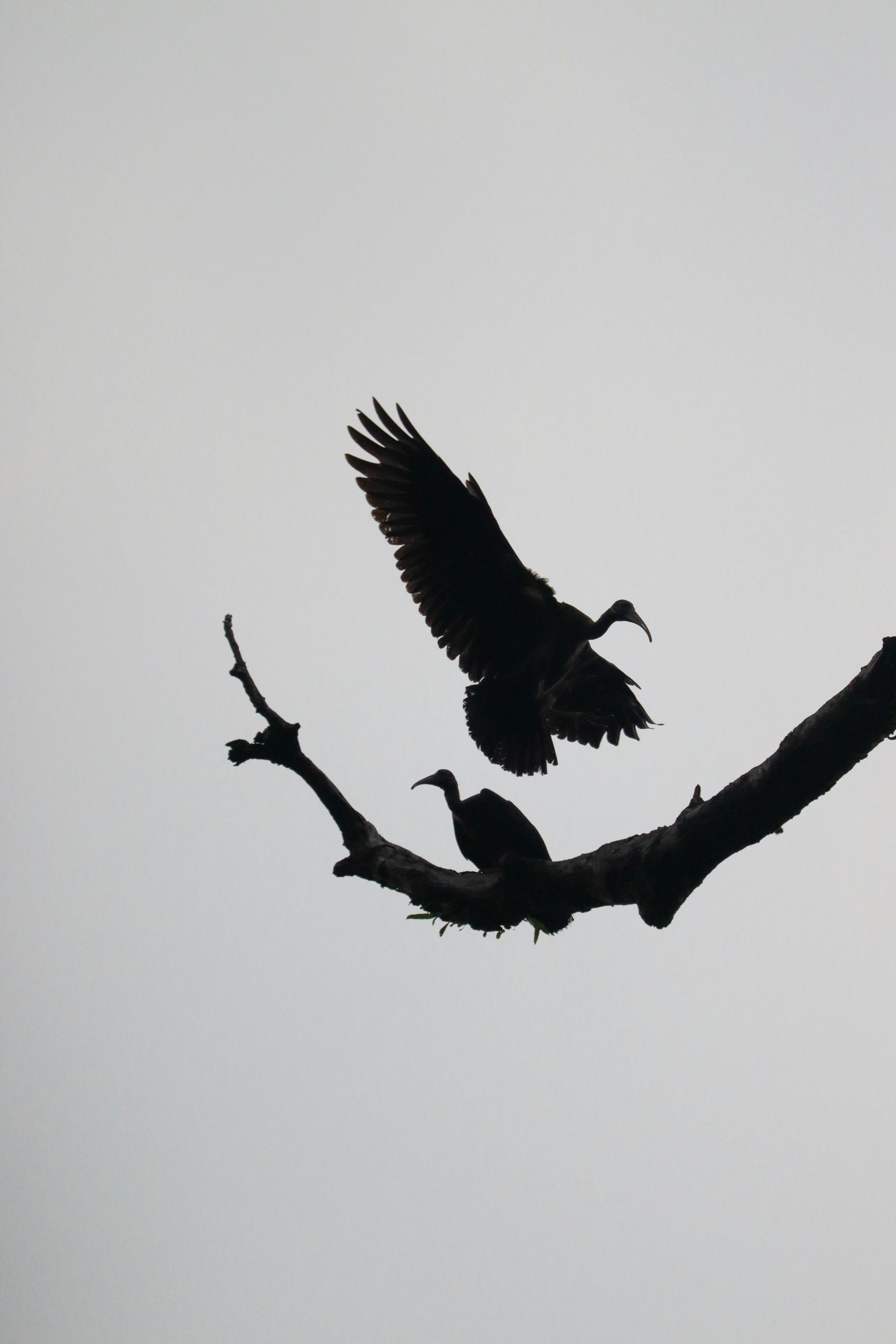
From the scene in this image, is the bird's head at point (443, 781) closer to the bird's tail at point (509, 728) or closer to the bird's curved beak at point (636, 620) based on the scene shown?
the bird's tail at point (509, 728)

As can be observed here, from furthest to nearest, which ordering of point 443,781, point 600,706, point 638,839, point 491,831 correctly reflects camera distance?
1. point 600,706
2. point 443,781
3. point 491,831
4. point 638,839

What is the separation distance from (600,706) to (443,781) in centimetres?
171

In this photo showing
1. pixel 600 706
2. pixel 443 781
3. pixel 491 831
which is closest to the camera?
pixel 491 831

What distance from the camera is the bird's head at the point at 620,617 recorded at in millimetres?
6930

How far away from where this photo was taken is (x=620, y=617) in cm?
698

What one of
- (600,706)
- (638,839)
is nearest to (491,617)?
(600,706)

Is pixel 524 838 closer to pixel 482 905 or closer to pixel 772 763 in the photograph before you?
pixel 482 905

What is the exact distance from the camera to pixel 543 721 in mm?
6637

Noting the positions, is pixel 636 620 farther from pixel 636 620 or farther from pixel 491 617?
pixel 491 617

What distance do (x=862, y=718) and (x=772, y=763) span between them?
29cm

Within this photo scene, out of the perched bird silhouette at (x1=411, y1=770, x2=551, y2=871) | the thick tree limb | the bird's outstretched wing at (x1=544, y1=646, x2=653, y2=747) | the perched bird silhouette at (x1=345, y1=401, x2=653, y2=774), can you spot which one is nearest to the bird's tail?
the perched bird silhouette at (x1=345, y1=401, x2=653, y2=774)

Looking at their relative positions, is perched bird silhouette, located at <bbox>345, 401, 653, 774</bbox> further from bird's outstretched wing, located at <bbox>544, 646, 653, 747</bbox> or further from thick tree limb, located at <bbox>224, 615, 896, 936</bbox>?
thick tree limb, located at <bbox>224, 615, 896, 936</bbox>

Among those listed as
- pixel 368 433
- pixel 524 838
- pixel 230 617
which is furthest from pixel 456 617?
pixel 230 617

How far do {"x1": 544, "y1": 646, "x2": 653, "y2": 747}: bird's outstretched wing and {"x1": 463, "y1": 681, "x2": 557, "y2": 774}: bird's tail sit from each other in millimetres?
525
